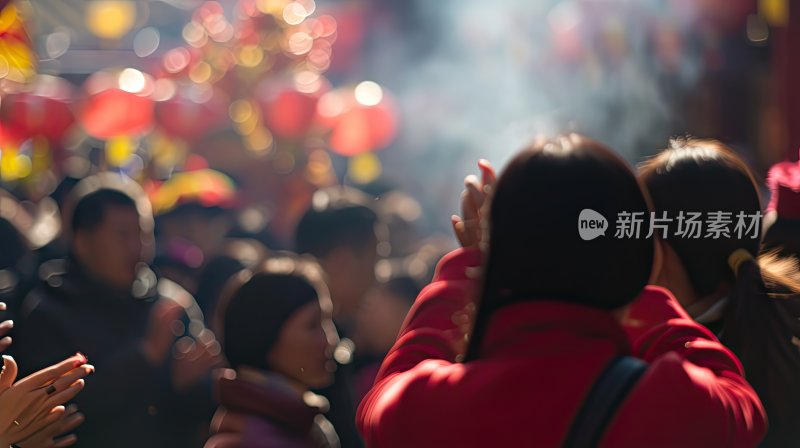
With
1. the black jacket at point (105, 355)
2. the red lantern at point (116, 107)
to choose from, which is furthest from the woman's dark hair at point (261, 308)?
the red lantern at point (116, 107)

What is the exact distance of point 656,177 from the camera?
5.75 feet

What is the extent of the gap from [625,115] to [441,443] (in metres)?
6.03

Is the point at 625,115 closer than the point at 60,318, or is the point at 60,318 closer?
the point at 60,318

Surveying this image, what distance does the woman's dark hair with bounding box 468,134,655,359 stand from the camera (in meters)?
1.23

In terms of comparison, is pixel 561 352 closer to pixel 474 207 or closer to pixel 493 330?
pixel 493 330

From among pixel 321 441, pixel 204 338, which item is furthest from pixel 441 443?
pixel 204 338

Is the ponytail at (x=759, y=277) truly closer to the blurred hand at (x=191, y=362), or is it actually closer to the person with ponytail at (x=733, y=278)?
the person with ponytail at (x=733, y=278)

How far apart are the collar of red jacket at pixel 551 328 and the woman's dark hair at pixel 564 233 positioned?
0.04ft

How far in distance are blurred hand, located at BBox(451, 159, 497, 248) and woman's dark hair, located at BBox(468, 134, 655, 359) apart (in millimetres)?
244

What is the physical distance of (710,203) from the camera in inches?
66.7

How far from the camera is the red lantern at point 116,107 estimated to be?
20.2ft

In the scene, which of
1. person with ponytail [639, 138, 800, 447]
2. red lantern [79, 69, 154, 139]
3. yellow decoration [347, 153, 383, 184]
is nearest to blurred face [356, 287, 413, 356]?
person with ponytail [639, 138, 800, 447]

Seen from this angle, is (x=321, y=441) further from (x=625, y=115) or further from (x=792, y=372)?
(x=625, y=115)

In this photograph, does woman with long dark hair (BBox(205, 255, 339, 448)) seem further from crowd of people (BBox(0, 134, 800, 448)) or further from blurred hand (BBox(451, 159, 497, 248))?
blurred hand (BBox(451, 159, 497, 248))
